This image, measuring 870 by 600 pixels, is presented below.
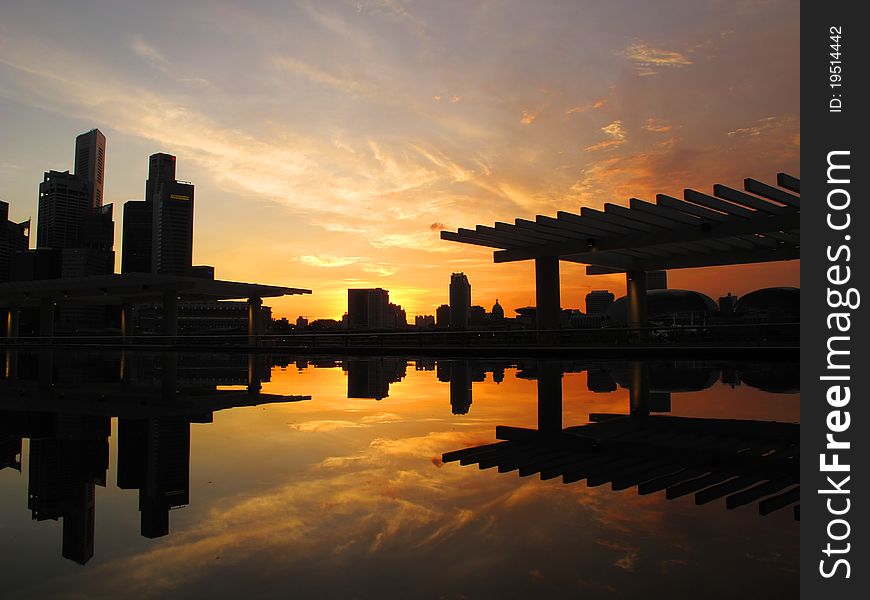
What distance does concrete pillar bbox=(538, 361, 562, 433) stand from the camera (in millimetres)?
8328

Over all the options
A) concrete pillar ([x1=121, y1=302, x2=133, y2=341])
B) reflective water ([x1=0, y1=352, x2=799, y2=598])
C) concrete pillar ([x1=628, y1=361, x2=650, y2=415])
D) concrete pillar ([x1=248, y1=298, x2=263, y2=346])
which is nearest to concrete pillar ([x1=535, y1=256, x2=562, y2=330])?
concrete pillar ([x1=628, y1=361, x2=650, y2=415])

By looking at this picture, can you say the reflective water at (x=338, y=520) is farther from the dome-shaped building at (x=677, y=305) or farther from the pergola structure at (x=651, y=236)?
the dome-shaped building at (x=677, y=305)

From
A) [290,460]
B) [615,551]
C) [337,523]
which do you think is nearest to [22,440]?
[290,460]

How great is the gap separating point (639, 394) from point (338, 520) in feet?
29.2

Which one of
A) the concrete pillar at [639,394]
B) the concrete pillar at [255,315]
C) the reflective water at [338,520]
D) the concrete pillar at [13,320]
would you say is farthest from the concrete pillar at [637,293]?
the concrete pillar at [13,320]

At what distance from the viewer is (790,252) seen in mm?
24766

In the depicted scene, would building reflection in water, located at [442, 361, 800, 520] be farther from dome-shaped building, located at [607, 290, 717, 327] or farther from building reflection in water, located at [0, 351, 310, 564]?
dome-shaped building, located at [607, 290, 717, 327]

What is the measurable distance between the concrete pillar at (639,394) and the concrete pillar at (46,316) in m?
48.8

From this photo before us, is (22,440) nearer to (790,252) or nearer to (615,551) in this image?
(615,551)

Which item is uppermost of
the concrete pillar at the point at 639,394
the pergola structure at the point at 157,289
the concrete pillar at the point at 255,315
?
the pergola structure at the point at 157,289

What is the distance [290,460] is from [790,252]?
24.8m

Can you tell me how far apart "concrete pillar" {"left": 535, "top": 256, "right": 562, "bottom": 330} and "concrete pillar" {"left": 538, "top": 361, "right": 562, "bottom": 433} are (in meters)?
9.22

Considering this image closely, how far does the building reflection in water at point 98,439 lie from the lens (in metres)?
4.43

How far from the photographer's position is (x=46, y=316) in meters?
49.8
